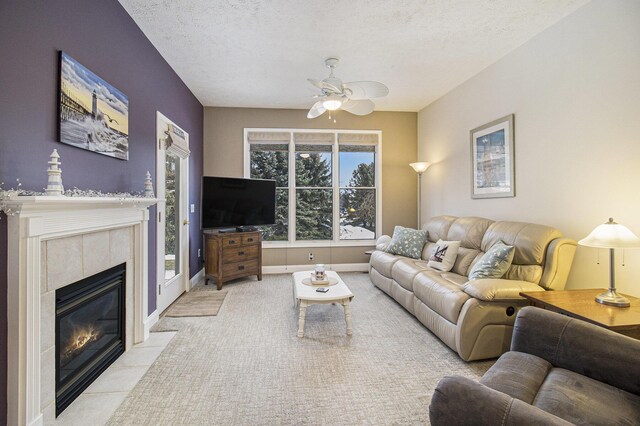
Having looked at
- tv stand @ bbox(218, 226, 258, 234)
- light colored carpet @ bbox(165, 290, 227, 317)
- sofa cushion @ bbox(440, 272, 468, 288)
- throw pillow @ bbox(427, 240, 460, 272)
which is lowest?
light colored carpet @ bbox(165, 290, 227, 317)

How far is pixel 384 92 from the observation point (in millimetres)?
3002

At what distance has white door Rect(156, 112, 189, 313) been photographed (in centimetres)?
337

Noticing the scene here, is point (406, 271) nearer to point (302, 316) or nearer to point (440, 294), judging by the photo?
point (440, 294)

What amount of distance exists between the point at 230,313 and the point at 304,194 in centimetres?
255

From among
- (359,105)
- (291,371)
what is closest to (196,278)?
(291,371)

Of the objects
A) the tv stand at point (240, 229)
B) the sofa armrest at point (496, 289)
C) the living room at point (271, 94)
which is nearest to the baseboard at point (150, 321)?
the living room at point (271, 94)

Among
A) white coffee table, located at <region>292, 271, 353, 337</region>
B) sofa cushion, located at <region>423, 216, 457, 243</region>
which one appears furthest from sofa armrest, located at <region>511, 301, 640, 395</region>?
sofa cushion, located at <region>423, 216, 457, 243</region>

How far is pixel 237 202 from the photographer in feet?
15.2

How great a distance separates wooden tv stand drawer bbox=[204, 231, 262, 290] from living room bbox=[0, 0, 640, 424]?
0.79 feet

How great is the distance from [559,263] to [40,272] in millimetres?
3512

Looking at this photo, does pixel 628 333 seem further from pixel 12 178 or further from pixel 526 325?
pixel 12 178

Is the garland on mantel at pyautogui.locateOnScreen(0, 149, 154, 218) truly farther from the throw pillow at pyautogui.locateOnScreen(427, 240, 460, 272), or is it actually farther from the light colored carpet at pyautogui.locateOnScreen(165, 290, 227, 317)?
the throw pillow at pyautogui.locateOnScreen(427, 240, 460, 272)

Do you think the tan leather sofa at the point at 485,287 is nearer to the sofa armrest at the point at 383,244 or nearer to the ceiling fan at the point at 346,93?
the sofa armrest at the point at 383,244


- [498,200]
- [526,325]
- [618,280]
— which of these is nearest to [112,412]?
[526,325]
